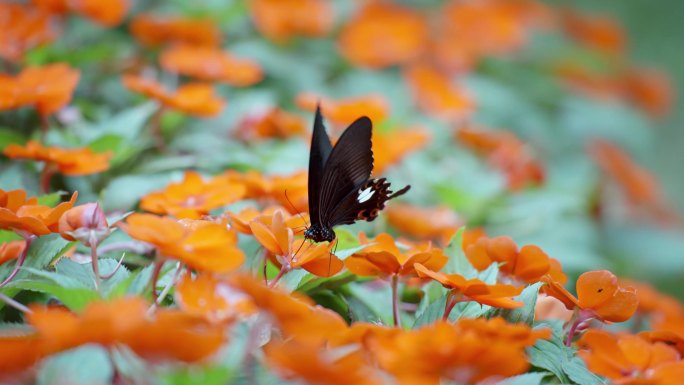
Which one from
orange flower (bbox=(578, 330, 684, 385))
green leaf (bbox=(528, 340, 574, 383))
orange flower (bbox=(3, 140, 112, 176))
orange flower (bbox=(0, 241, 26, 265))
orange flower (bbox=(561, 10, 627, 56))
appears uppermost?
orange flower (bbox=(561, 10, 627, 56))

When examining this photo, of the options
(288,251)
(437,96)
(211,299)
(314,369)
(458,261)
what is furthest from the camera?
(437,96)

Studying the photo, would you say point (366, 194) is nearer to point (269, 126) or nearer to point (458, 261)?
point (458, 261)

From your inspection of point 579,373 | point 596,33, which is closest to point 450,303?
point 579,373

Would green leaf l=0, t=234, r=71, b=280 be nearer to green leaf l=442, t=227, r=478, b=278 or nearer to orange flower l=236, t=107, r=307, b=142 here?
green leaf l=442, t=227, r=478, b=278

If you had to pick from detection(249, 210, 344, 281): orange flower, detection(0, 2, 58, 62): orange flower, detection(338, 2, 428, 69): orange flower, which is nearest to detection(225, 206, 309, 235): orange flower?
detection(249, 210, 344, 281): orange flower

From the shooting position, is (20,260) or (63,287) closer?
(63,287)
